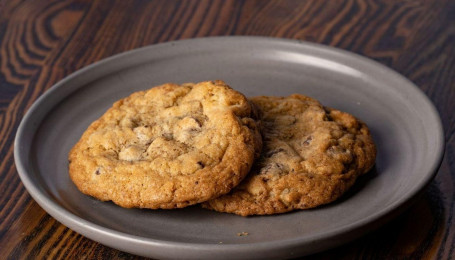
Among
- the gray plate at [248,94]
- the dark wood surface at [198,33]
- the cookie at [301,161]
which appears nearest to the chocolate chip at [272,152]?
the cookie at [301,161]

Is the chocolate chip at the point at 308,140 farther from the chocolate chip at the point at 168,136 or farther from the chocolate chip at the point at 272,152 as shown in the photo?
the chocolate chip at the point at 168,136

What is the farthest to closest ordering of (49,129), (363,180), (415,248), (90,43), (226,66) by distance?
(90,43) < (226,66) < (49,129) < (363,180) < (415,248)

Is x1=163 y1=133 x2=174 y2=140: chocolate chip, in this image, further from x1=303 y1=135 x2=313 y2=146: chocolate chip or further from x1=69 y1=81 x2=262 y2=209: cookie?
x1=303 y1=135 x2=313 y2=146: chocolate chip

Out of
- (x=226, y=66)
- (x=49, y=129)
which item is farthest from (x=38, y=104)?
(x=226, y=66)

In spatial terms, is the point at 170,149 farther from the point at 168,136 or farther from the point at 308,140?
the point at 308,140

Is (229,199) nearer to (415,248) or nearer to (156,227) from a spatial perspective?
(156,227)

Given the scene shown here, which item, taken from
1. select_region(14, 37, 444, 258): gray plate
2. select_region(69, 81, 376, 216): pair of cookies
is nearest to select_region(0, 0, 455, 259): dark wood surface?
select_region(14, 37, 444, 258): gray plate
